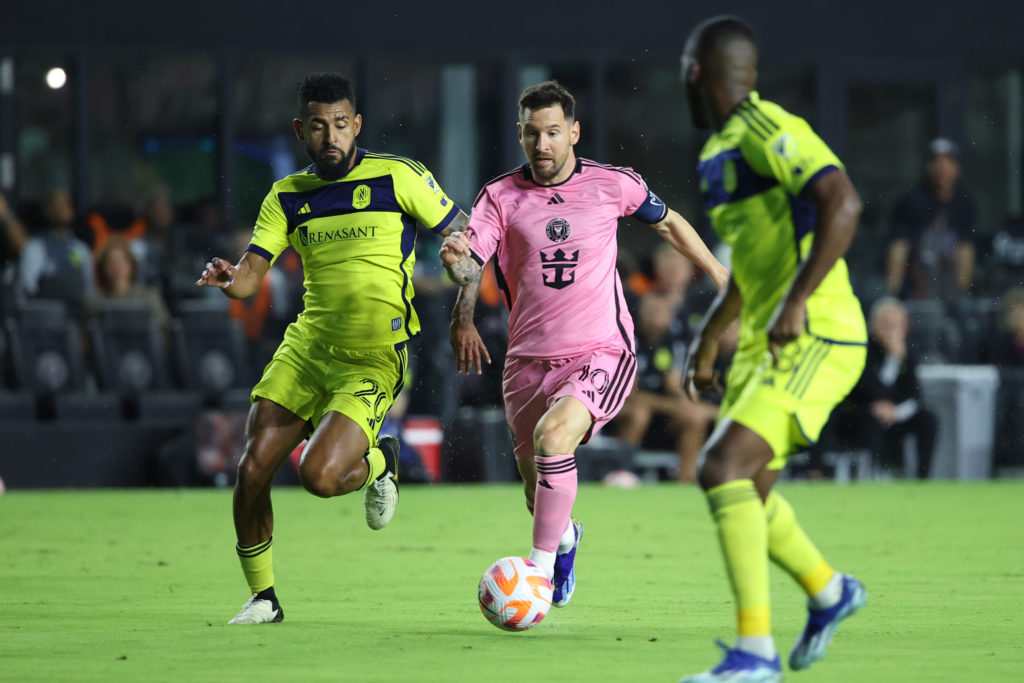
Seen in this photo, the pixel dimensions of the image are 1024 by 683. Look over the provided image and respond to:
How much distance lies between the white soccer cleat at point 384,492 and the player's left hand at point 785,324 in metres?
3.00

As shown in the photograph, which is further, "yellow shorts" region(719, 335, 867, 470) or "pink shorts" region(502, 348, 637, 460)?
→ "pink shorts" region(502, 348, 637, 460)

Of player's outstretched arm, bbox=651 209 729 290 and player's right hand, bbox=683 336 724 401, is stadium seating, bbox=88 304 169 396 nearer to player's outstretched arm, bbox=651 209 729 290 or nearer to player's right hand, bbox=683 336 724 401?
player's outstretched arm, bbox=651 209 729 290

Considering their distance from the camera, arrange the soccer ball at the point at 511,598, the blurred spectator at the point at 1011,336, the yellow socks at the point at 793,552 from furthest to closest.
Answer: the blurred spectator at the point at 1011,336 → the soccer ball at the point at 511,598 → the yellow socks at the point at 793,552

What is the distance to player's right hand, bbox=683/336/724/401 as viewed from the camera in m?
5.34

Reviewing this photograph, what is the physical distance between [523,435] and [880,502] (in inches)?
239

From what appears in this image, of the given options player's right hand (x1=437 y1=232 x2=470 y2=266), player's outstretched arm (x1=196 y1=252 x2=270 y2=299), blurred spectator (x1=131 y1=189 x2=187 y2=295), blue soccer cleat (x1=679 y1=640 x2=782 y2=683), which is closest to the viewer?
blue soccer cleat (x1=679 y1=640 x2=782 y2=683)

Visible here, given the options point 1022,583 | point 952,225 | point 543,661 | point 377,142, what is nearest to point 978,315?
point 952,225

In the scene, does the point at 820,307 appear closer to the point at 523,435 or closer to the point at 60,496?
the point at 523,435

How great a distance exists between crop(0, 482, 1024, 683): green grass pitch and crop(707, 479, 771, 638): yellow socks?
1.49ft

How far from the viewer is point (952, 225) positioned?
15523 mm

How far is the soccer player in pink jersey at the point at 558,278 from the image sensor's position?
6723mm

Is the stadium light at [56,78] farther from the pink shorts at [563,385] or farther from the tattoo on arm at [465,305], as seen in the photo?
the tattoo on arm at [465,305]

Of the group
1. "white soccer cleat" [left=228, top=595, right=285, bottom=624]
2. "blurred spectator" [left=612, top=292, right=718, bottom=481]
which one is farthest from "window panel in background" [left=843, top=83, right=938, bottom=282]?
"white soccer cleat" [left=228, top=595, right=285, bottom=624]

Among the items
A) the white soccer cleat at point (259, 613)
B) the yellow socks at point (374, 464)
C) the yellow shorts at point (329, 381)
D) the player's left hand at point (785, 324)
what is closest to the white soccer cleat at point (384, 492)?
the yellow socks at point (374, 464)
